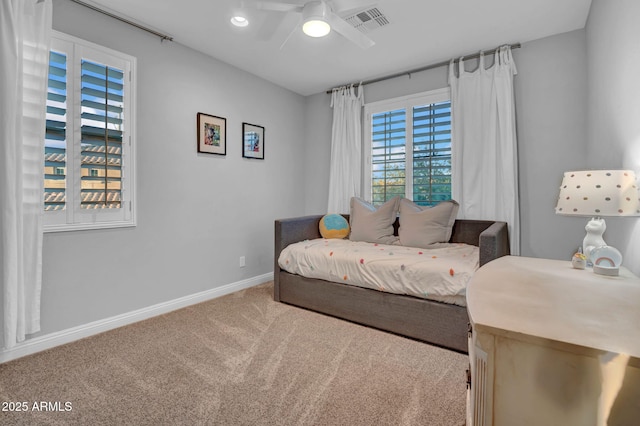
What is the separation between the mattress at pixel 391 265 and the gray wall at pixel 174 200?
0.84m

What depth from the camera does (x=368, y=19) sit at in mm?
2455

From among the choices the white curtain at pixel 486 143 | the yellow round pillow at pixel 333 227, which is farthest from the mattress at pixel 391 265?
the white curtain at pixel 486 143

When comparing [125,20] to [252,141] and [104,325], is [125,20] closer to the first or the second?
[252,141]

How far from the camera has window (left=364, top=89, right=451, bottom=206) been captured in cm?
333

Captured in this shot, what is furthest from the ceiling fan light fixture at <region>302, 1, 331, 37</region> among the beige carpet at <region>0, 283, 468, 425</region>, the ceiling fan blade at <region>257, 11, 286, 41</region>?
the beige carpet at <region>0, 283, 468, 425</region>

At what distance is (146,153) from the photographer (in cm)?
265

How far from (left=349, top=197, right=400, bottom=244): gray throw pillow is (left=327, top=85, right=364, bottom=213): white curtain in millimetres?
488

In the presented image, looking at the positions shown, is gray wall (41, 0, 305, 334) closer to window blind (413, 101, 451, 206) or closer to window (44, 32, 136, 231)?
window (44, 32, 136, 231)

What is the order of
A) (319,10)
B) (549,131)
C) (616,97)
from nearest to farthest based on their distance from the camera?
1. (616,97)
2. (319,10)
3. (549,131)

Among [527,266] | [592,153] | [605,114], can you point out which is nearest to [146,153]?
[527,266]

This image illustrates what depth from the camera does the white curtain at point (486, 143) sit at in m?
2.85

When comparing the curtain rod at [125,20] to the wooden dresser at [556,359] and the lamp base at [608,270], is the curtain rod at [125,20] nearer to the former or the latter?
the wooden dresser at [556,359]

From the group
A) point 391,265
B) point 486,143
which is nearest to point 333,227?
point 391,265

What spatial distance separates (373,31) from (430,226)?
1.82 meters
